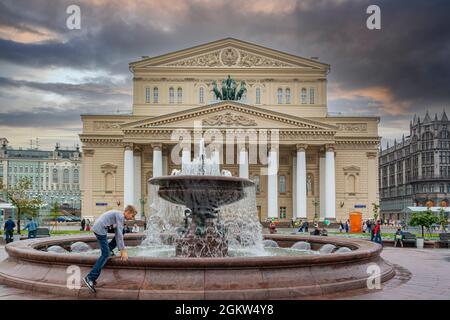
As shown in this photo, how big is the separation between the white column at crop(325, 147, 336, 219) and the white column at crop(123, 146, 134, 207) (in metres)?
20.6

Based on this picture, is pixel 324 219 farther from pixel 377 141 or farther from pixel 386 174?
pixel 386 174

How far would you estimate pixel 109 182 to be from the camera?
60250 millimetres

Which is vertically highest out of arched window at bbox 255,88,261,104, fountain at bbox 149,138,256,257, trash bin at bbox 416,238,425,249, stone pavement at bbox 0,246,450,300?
arched window at bbox 255,88,261,104

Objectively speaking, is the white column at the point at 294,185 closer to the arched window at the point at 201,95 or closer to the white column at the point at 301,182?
the white column at the point at 301,182

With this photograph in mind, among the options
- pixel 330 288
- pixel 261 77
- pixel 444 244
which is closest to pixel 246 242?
pixel 330 288

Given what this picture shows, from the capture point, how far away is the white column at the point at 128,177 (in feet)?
183

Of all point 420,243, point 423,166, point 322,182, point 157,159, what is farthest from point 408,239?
point 423,166

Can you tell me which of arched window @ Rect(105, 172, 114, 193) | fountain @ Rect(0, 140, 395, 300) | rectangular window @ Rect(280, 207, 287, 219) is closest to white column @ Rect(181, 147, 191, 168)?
arched window @ Rect(105, 172, 114, 193)

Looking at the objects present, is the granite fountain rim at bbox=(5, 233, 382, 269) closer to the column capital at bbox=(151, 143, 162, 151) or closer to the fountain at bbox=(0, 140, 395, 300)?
the fountain at bbox=(0, 140, 395, 300)

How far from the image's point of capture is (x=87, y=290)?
8.83 metres

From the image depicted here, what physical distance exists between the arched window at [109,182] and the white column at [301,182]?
820 inches

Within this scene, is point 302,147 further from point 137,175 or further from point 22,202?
point 22,202

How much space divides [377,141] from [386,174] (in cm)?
6444

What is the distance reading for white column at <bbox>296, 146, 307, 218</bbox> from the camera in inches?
2172
